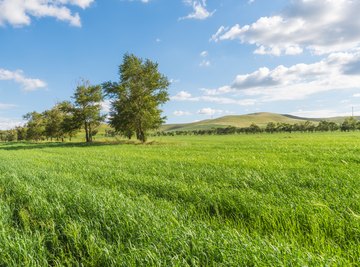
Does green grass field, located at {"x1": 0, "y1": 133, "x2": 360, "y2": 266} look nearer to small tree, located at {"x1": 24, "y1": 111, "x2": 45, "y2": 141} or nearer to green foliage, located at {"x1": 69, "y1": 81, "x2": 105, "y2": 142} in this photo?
green foliage, located at {"x1": 69, "y1": 81, "x2": 105, "y2": 142}

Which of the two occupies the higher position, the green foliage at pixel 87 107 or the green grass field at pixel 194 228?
the green foliage at pixel 87 107

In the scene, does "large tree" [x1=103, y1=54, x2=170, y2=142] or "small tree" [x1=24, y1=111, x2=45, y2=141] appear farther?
"small tree" [x1=24, y1=111, x2=45, y2=141]

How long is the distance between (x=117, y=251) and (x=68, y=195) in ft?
10.7

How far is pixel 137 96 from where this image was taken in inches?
1638

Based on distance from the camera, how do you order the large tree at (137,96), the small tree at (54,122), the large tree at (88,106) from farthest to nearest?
the small tree at (54,122)
the large tree at (88,106)
the large tree at (137,96)

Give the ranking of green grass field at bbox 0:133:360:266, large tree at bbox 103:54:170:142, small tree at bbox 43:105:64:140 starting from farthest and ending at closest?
small tree at bbox 43:105:64:140 < large tree at bbox 103:54:170:142 < green grass field at bbox 0:133:360:266

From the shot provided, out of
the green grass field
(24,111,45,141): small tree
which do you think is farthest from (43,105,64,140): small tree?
the green grass field

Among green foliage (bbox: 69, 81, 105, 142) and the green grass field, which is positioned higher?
green foliage (bbox: 69, 81, 105, 142)

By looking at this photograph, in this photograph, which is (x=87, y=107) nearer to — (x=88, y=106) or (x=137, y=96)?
(x=88, y=106)

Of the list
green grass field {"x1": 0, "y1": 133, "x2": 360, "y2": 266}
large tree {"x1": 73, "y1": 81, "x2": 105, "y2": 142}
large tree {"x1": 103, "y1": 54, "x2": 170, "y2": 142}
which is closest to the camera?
green grass field {"x1": 0, "y1": 133, "x2": 360, "y2": 266}

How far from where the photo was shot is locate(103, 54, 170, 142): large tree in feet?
134

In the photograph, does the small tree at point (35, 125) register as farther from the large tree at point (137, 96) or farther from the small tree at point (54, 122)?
the large tree at point (137, 96)

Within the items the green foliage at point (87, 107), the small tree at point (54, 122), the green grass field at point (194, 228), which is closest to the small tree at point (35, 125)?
the small tree at point (54, 122)

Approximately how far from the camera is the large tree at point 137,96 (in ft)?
134
